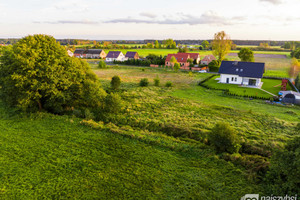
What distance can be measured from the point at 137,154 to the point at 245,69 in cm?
3289

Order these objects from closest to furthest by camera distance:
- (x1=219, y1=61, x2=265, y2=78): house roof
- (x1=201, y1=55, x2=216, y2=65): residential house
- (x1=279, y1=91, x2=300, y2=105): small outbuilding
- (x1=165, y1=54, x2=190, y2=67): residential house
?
(x1=279, y1=91, x2=300, y2=105): small outbuilding → (x1=219, y1=61, x2=265, y2=78): house roof → (x1=165, y1=54, x2=190, y2=67): residential house → (x1=201, y1=55, x2=216, y2=65): residential house

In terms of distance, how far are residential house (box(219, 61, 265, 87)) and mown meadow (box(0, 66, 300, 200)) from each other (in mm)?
13749

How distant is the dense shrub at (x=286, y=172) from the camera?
918cm

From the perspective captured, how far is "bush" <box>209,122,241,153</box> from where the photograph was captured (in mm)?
14297

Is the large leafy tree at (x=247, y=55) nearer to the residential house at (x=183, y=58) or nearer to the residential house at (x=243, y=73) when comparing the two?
the residential house at (x=183, y=58)

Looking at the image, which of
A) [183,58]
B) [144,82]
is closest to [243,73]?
[144,82]

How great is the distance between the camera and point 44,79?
20.5 metres

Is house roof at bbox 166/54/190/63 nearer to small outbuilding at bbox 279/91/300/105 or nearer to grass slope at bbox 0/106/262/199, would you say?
small outbuilding at bbox 279/91/300/105

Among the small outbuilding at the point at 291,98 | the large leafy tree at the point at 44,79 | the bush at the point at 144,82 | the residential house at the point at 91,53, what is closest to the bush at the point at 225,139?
the large leafy tree at the point at 44,79

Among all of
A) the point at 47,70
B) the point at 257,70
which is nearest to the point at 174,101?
the point at 47,70

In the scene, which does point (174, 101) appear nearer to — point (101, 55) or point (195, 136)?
point (195, 136)

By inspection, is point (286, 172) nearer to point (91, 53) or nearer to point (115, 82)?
point (115, 82)

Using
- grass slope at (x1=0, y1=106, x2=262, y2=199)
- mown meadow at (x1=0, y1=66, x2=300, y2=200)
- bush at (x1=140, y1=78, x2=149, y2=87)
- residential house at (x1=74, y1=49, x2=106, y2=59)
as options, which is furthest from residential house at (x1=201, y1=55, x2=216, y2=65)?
grass slope at (x1=0, y1=106, x2=262, y2=199)

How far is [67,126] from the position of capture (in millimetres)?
18531
